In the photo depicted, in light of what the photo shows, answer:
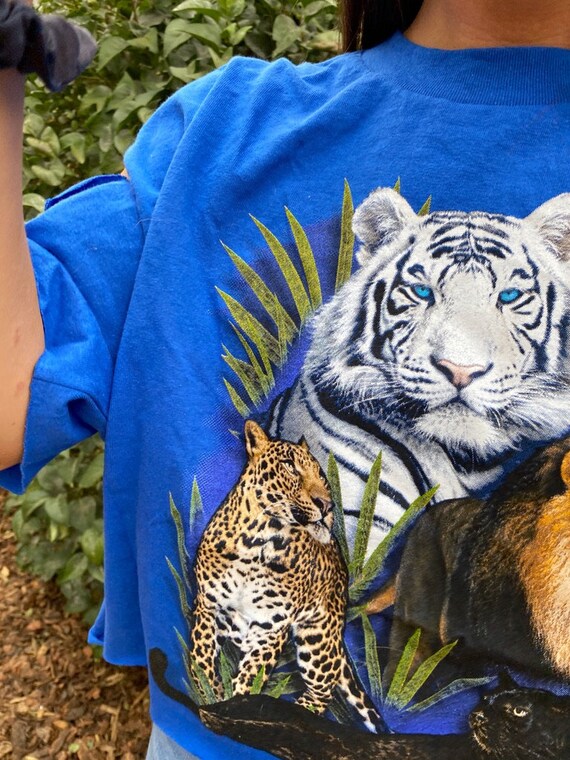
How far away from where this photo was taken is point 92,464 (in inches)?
77.1

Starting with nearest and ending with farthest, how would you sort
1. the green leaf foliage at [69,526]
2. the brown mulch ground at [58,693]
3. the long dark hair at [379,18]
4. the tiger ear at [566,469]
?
1. the tiger ear at [566,469]
2. the long dark hair at [379,18]
3. the green leaf foliage at [69,526]
4. the brown mulch ground at [58,693]

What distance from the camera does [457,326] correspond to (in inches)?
31.7

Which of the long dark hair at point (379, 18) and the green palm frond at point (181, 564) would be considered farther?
the long dark hair at point (379, 18)

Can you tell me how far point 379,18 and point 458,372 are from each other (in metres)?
0.52

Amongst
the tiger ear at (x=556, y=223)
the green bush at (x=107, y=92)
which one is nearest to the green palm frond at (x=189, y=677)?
the tiger ear at (x=556, y=223)

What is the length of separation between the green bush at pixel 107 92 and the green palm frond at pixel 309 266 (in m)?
1.05

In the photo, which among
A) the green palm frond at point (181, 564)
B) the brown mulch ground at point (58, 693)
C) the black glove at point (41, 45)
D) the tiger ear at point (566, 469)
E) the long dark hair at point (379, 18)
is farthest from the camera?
the brown mulch ground at point (58, 693)

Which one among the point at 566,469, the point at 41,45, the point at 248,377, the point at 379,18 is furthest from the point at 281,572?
the point at 379,18

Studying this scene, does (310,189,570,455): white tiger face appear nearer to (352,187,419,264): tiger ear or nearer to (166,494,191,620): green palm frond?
(352,187,419,264): tiger ear

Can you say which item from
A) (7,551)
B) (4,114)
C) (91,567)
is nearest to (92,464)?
(91,567)

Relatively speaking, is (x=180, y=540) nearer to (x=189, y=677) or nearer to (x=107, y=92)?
(x=189, y=677)

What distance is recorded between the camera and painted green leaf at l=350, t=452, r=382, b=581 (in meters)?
0.83

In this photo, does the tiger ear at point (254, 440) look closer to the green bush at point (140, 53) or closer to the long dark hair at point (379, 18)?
the long dark hair at point (379, 18)

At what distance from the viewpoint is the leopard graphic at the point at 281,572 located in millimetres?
854
